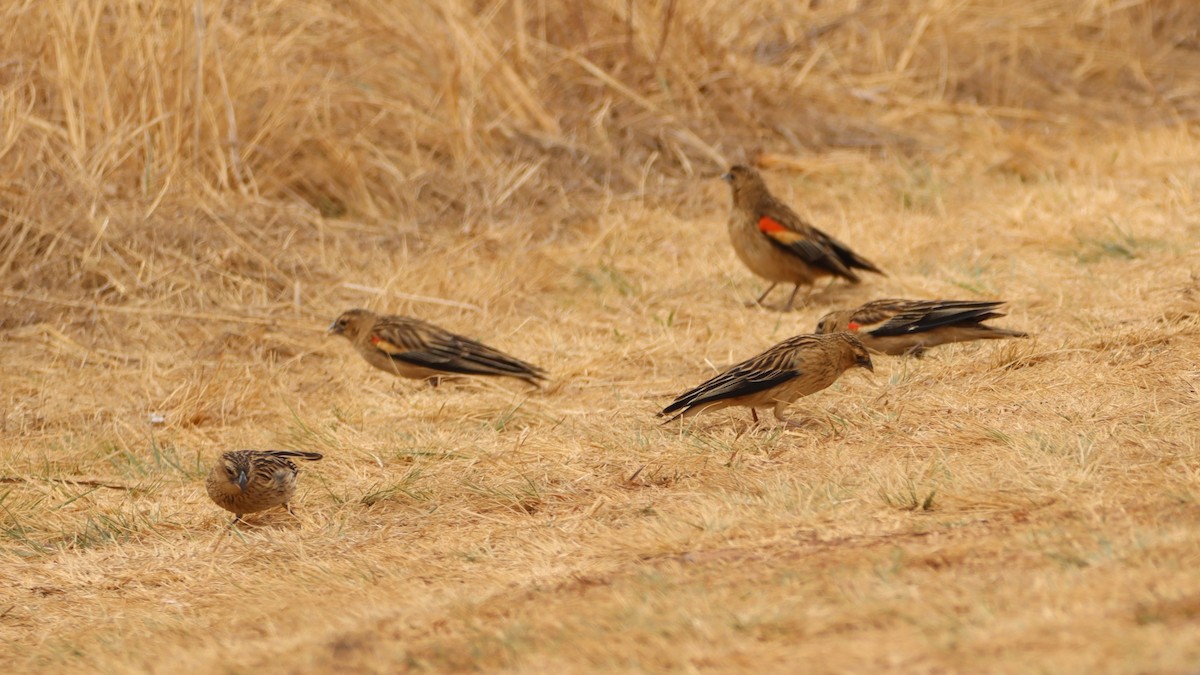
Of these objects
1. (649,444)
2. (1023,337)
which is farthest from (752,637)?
(1023,337)

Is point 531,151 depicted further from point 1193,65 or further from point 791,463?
point 1193,65

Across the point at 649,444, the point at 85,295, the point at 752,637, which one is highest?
the point at 752,637

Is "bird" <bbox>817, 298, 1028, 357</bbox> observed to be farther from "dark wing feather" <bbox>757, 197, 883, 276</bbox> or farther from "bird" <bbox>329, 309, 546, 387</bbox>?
"bird" <bbox>329, 309, 546, 387</bbox>

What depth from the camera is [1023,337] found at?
7051 mm

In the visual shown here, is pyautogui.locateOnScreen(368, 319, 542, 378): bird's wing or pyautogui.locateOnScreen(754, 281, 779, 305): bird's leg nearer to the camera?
pyautogui.locateOnScreen(368, 319, 542, 378): bird's wing

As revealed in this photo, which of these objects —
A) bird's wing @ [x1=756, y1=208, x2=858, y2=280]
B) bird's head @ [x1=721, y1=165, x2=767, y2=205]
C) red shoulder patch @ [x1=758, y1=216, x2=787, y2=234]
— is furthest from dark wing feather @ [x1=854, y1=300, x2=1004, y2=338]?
bird's head @ [x1=721, y1=165, x2=767, y2=205]

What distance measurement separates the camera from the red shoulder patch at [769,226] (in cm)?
876

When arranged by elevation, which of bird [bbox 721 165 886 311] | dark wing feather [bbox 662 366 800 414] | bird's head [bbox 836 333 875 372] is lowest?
bird [bbox 721 165 886 311]

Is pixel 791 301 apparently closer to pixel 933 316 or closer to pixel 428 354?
pixel 933 316

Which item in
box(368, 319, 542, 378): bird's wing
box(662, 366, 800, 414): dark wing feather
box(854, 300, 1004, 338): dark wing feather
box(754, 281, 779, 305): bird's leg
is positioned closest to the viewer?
box(662, 366, 800, 414): dark wing feather

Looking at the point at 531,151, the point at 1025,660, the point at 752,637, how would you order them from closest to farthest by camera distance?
the point at 1025,660, the point at 752,637, the point at 531,151

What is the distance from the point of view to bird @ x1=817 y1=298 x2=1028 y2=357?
23.1ft

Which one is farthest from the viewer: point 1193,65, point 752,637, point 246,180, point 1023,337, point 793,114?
point 1193,65

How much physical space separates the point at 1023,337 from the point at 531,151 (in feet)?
15.7
